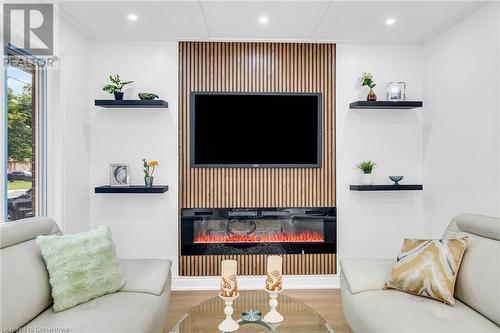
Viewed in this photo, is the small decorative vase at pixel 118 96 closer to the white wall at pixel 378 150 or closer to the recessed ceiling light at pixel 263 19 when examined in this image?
the recessed ceiling light at pixel 263 19

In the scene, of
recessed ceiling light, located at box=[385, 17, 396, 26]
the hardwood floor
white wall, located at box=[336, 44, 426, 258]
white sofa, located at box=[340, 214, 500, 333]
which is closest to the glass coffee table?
white sofa, located at box=[340, 214, 500, 333]

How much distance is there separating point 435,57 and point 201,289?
345 centimetres

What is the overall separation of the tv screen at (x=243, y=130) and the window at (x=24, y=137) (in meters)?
1.41

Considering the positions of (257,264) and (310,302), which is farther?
(257,264)

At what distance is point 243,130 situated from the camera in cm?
361

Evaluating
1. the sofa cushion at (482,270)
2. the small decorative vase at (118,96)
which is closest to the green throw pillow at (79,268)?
the small decorative vase at (118,96)

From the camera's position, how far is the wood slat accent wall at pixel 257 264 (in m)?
3.68

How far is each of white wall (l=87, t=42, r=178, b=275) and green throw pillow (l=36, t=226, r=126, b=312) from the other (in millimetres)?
1408

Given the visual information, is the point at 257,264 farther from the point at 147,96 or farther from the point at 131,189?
the point at 147,96

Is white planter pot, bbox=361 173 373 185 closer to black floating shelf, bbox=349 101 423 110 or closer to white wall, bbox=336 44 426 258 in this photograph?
white wall, bbox=336 44 426 258

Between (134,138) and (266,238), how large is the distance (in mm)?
1809

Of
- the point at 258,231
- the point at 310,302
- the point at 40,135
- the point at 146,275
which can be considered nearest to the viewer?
the point at 146,275

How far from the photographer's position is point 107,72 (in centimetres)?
362

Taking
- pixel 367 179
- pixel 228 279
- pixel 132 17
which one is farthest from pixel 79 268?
pixel 367 179
